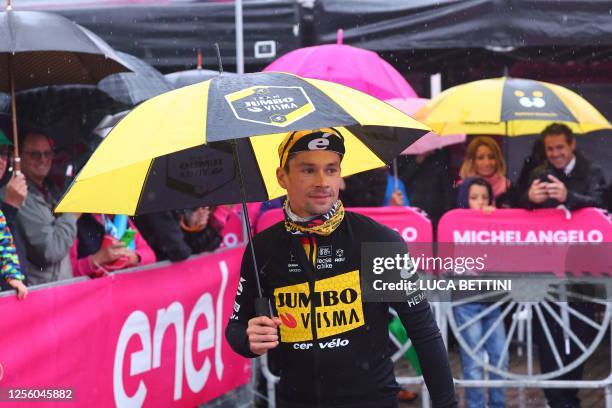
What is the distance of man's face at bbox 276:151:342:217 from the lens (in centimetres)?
369

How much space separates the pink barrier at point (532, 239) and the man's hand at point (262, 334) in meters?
3.55

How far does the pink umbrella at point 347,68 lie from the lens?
7465 mm

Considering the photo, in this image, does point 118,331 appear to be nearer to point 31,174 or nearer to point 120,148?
point 31,174

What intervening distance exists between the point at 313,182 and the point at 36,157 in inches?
107

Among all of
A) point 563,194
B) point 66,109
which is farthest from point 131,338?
point 563,194

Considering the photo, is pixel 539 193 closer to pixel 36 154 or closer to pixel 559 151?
pixel 559 151

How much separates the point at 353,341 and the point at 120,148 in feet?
3.67

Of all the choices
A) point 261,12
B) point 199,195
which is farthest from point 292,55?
point 199,195

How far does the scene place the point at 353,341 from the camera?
3.71 m

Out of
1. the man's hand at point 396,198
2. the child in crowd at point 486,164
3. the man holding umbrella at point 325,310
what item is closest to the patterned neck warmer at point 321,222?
the man holding umbrella at point 325,310

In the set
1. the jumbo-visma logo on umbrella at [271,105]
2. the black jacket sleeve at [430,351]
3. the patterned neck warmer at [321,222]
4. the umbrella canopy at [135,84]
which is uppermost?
the umbrella canopy at [135,84]

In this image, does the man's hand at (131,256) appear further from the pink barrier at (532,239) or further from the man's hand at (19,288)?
the pink barrier at (532,239)

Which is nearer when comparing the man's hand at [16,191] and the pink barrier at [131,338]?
the pink barrier at [131,338]

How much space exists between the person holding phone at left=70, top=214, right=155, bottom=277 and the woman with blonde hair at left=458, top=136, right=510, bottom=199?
2.96 metres
